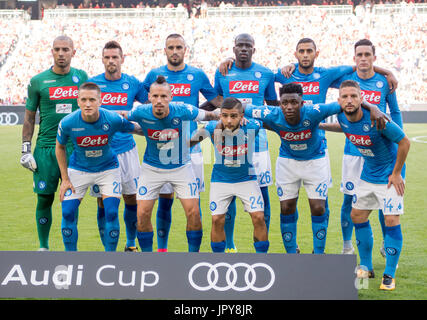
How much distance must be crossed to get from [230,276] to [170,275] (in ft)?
1.47

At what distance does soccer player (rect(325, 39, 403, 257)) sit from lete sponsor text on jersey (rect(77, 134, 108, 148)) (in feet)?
7.22

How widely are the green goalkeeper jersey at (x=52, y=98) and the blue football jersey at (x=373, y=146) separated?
8.98ft

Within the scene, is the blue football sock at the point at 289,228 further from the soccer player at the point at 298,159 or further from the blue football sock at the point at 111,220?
the blue football sock at the point at 111,220

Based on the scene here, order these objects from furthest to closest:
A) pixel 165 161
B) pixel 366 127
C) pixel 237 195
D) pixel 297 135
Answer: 1. pixel 165 161
2. pixel 297 135
3. pixel 237 195
4. pixel 366 127

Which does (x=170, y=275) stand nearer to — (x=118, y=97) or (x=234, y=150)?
(x=234, y=150)

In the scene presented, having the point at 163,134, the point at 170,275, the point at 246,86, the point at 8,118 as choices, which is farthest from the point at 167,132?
the point at 8,118

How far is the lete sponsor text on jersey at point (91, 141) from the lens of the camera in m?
5.43

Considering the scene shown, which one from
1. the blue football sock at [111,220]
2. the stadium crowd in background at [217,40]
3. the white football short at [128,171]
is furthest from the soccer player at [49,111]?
the stadium crowd in background at [217,40]

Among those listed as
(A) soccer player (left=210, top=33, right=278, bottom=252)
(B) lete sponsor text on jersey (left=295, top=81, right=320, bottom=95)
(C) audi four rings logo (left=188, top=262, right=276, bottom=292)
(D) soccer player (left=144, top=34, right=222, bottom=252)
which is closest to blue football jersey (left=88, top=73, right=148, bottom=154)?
(D) soccer player (left=144, top=34, right=222, bottom=252)

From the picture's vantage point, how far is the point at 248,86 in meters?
6.20

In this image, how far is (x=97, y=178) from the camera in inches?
218

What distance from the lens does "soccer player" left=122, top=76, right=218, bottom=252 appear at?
546 cm
